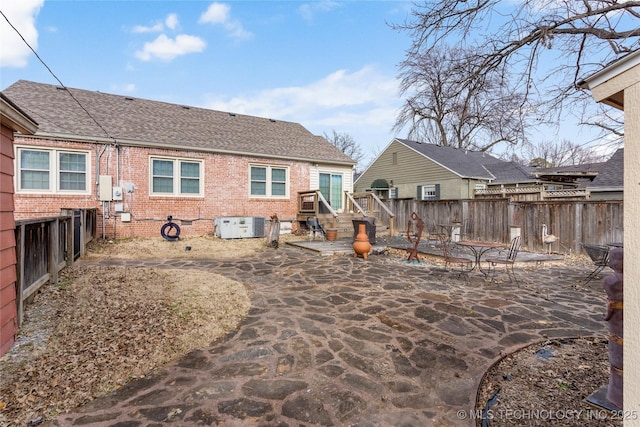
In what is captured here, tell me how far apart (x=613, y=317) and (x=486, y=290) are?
3.84m

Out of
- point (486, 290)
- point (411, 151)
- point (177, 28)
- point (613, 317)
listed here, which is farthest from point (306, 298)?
point (411, 151)

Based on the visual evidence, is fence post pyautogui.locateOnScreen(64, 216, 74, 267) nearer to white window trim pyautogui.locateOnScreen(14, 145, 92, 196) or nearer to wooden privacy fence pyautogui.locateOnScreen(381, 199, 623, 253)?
white window trim pyautogui.locateOnScreen(14, 145, 92, 196)

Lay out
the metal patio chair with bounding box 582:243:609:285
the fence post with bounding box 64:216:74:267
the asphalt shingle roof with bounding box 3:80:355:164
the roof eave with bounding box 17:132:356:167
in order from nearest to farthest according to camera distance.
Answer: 1. the metal patio chair with bounding box 582:243:609:285
2. the fence post with bounding box 64:216:74:267
3. the roof eave with bounding box 17:132:356:167
4. the asphalt shingle roof with bounding box 3:80:355:164

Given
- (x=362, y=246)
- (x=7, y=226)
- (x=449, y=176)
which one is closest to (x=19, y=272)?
(x=7, y=226)

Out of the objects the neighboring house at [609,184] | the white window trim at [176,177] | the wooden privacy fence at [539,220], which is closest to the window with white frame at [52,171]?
the white window trim at [176,177]

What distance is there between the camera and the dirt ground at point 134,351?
245 cm

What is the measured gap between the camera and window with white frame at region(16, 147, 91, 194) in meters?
9.72

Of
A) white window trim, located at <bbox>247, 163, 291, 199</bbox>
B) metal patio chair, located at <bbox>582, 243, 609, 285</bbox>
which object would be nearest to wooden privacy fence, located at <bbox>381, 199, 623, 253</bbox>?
metal patio chair, located at <bbox>582, 243, 609, 285</bbox>

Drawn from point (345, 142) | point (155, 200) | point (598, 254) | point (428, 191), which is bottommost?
point (598, 254)

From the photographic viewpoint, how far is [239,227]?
11914 mm

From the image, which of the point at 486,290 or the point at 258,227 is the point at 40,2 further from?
the point at 486,290

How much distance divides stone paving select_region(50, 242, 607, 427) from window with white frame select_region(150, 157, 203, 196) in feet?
23.8

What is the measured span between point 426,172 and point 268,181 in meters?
12.3

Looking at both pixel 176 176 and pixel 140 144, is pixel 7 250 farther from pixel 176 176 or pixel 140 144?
pixel 176 176
